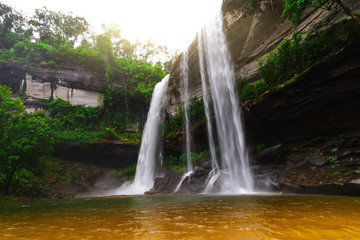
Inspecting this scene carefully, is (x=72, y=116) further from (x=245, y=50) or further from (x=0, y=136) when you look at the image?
(x=245, y=50)

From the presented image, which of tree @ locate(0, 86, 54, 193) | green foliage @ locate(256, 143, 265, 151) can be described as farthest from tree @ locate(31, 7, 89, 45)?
green foliage @ locate(256, 143, 265, 151)

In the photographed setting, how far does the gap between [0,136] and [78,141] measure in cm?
672

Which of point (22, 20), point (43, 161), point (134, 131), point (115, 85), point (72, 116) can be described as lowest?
point (43, 161)

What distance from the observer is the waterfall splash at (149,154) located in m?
16.6

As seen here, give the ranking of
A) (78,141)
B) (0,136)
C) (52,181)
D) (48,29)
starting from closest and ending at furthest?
(0,136), (52,181), (78,141), (48,29)

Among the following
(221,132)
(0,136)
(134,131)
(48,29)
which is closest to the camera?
(0,136)

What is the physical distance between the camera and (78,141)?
60.2 feet

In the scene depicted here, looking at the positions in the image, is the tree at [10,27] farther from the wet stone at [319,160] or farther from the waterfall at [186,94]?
the wet stone at [319,160]

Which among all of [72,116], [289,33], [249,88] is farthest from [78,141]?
[289,33]

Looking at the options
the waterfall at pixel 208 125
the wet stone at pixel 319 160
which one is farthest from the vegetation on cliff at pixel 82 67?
the wet stone at pixel 319 160

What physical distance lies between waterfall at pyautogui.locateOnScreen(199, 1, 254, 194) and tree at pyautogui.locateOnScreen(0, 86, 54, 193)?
445 inches

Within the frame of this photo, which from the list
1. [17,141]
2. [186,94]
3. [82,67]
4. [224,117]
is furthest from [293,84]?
[82,67]

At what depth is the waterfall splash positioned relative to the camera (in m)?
16.6

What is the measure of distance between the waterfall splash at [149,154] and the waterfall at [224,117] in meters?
5.98
